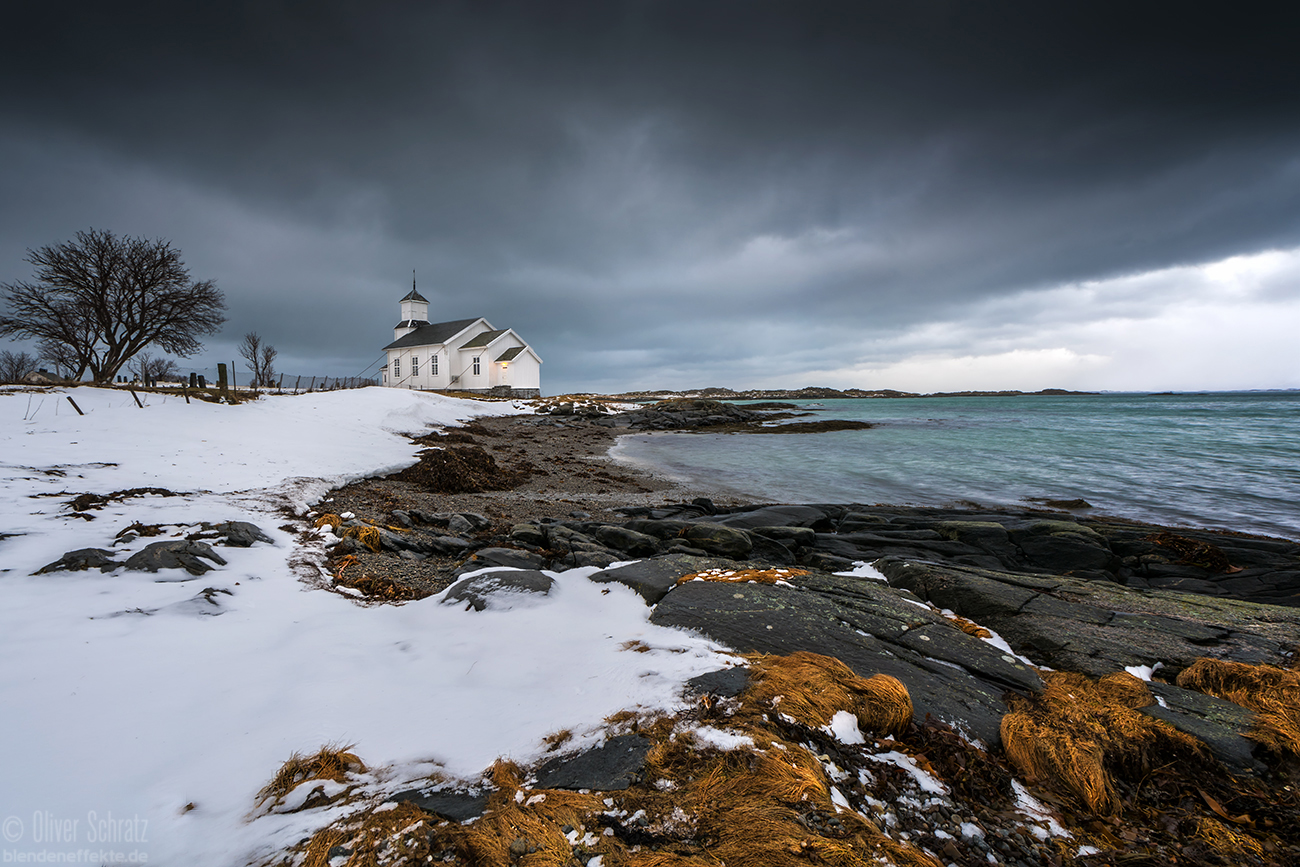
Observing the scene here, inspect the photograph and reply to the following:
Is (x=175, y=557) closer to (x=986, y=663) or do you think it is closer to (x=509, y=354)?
(x=986, y=663)

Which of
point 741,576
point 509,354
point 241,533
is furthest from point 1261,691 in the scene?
point 509,354

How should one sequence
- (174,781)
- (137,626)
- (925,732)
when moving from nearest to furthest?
(174,781) < (925,732) < (137,626)

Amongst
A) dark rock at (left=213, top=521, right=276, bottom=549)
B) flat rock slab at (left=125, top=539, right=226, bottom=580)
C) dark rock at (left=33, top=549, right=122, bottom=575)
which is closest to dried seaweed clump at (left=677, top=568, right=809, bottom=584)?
flat rock slab at (left=125, top=539, right=226, bottom=580)

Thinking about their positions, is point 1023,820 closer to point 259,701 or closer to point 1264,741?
point 1264,741

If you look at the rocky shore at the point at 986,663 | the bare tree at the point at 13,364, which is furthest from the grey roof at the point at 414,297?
the rocky shore at the point at 986,663

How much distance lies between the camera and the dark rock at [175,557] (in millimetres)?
4472

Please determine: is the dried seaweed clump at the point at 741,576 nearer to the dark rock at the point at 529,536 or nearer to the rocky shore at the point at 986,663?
the rocky shore at the point at 986,663

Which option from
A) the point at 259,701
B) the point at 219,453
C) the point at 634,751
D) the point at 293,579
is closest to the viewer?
the point at 634,751

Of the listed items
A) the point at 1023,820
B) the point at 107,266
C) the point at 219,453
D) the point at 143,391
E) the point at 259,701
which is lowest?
the point at 1023,820

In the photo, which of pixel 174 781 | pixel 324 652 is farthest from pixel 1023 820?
pixel 324 652

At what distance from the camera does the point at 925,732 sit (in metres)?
2.67

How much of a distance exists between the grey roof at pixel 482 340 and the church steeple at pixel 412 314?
11326 millimetres

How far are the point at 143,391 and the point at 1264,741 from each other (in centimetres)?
2217

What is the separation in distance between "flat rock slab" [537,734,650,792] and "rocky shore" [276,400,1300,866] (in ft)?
0.05
